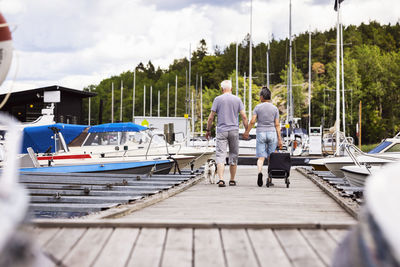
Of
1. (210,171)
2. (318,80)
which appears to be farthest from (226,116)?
(318,80)

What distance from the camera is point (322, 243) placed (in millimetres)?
4258

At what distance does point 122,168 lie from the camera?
16.4 metres

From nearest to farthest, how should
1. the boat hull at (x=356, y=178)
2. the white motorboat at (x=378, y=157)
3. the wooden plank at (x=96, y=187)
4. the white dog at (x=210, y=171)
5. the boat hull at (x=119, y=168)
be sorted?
the wooden plank at (x=96, y=187)
the boat hull at (x=356, y=178)
the white dog at (x=210, y=171)
the white motorboat at (x=378, y=157)
the boat hull at (x=119, y=168)

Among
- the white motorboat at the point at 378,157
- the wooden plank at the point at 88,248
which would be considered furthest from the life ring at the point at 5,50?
the white motorboat at the point at 378,157

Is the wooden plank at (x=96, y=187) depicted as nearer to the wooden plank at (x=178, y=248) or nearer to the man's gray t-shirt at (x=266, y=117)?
the man's gray t-shirt at (x=266, y=117)

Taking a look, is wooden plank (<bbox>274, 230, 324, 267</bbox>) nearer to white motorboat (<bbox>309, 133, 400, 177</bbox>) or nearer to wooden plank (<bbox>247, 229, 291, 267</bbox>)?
wooden plank (<bbox>247, 229, 291, 267</bbox>)

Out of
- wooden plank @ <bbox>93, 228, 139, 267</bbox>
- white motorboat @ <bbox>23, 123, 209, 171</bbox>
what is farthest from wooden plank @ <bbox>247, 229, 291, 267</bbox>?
white motorboat @ <bbox>23, 123, 209, 171</bbox>

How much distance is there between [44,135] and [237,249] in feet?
49.9

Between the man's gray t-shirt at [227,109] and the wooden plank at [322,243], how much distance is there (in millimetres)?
6060

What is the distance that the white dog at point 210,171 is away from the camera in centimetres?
1170

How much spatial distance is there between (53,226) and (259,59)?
482 ft

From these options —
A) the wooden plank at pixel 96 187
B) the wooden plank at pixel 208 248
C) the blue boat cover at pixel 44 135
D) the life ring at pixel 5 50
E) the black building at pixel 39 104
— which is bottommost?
the wooden plank at pixel 96 187

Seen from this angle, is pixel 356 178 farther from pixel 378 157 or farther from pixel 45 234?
pixel 45 234

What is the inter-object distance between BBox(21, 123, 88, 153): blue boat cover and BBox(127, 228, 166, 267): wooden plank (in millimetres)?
14424
